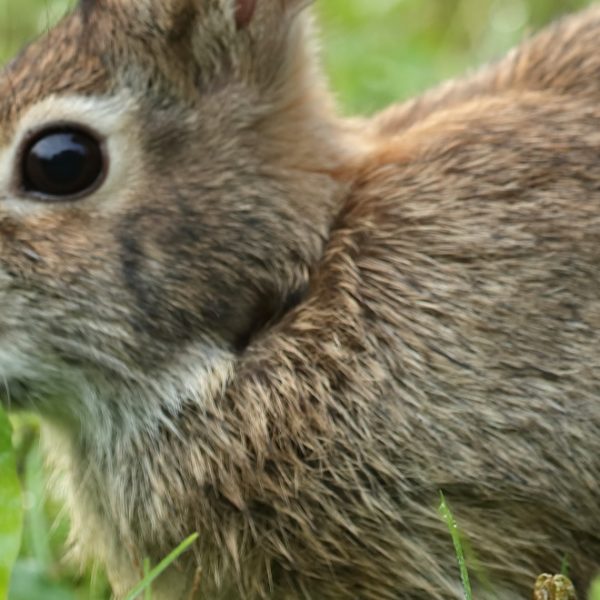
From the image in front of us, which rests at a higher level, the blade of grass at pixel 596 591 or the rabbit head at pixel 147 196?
the rabbit head at pixel 147 196

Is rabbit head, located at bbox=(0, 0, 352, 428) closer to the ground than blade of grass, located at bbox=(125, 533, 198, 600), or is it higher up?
higher up

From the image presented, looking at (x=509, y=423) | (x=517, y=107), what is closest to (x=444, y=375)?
(x=509, y=423)

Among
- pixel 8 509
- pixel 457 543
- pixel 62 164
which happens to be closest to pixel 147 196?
pixel 62 164

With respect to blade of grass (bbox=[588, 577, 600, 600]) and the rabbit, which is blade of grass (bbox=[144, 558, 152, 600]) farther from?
blade of grass (bbox=[588, 577, 600, 600])

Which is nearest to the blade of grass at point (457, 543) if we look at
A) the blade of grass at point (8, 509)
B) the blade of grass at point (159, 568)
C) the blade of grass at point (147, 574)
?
the blade of grass at point (159, 568)

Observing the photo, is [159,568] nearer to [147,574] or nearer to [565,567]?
[147,574]

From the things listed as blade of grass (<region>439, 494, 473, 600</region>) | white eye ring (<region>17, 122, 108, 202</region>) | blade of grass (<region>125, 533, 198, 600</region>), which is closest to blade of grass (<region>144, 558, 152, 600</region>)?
blade of grass (<region>125, 533, 198, 600</region>)

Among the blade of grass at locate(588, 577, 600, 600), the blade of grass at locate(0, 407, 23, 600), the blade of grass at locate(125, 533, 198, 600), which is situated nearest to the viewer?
the blade of grass at locate(588, 577, 600, 600)

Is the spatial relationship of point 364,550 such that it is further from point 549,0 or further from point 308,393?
point 549,0

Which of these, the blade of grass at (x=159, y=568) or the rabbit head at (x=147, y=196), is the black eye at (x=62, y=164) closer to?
the rabbit head at (x=147, y=196)
